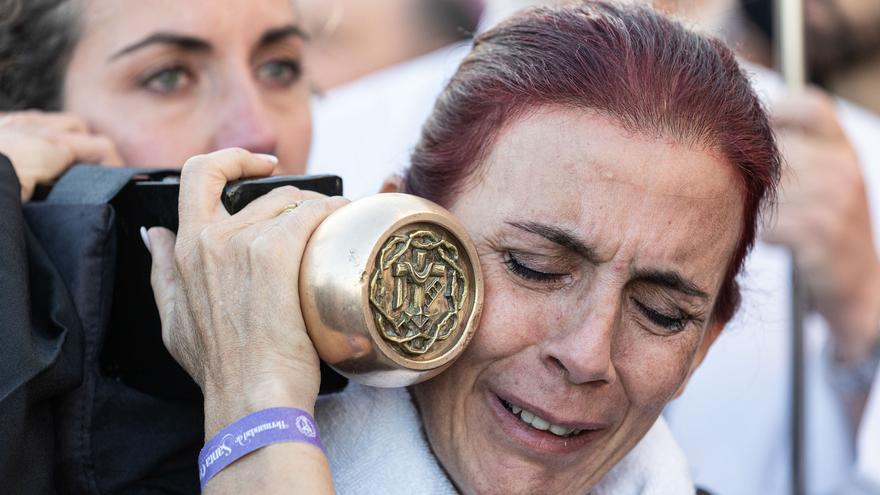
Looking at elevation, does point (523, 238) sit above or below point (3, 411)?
above

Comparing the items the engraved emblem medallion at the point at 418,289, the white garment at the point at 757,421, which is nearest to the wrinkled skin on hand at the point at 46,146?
the engraved emblem medallion at the point at 418,289

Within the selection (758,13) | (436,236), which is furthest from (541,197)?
(758,13)

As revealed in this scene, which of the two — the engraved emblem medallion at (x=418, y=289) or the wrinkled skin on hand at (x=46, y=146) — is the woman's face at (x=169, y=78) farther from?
the engraved emblem medallion at (x=418, y=289)

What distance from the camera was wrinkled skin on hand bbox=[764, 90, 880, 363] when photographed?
3.88 metres

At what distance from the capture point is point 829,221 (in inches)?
153

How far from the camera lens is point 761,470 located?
4.08 meters

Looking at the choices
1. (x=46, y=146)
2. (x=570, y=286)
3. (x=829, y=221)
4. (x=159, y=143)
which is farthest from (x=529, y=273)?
(x=829, y=221)

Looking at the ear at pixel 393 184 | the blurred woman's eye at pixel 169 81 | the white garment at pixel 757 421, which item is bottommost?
the white garment at pixel 757 421

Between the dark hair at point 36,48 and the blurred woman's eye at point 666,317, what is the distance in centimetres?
171

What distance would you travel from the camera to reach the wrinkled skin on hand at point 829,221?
12.7ft

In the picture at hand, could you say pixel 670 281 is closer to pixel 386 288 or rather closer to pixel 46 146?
pixel 386 288

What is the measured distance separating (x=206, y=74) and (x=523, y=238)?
1.33 metres

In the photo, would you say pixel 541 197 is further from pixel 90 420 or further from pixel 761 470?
pixel 761 470

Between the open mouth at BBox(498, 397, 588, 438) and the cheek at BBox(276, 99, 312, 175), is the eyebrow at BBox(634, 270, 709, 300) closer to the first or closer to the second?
the open mouth at BBox(498, 397, 588, 438)
